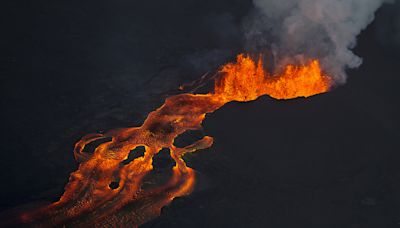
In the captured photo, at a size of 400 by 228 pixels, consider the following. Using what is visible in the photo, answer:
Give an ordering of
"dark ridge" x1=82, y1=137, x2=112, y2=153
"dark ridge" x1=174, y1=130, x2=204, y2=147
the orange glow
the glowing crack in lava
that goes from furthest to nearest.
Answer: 1. the orange glow
2. "dark ridge" x1=174, y1=130, x2=204, y2=147
3. "dark ridge" x1=82, y1=137, x2=112, y2=153
4. the glowing crack in lava

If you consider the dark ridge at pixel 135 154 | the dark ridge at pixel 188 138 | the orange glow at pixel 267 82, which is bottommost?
the dark ridge at pixel 135 154

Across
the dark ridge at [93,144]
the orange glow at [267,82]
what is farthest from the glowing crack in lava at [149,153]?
the dark ridge at [93,144]

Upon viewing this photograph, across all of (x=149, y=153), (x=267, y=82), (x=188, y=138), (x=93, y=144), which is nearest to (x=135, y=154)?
(x=149, y=153)

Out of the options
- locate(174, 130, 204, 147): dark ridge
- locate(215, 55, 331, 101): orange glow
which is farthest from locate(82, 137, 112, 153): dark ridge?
locate(215, 55, 331, 101): orange glow

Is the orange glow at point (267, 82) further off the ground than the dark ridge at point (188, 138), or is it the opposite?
the orange glow at point (267, 82)

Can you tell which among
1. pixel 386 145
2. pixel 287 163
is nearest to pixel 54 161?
pixel 287 163

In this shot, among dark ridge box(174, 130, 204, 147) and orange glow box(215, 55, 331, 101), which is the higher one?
orange glow box(215, 55, 331, 101)

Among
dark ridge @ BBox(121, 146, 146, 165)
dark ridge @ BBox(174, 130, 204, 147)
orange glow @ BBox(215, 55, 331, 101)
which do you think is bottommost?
dark ridge @ BBox(121, 146, 146, 165)

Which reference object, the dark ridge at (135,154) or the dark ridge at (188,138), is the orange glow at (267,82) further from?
the dark ridge at (135,154)

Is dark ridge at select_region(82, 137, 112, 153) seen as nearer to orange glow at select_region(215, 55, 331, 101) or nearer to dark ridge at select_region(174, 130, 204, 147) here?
dark ridge at select_region(174, 130, 204, 147)

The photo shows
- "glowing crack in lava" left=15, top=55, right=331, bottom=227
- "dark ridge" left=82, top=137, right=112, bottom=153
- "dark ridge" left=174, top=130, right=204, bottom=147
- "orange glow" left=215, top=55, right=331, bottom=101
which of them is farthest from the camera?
"orange glow" left=215, top=55, right=331, bottom=101
